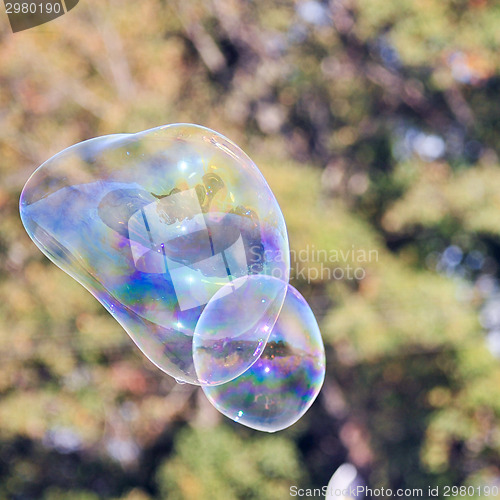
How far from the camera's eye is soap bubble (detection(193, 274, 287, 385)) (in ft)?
6.86

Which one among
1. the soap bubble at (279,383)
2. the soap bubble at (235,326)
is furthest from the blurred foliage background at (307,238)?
the soap bubble at (235,326)

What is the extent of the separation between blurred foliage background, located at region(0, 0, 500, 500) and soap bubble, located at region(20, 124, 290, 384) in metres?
3.43

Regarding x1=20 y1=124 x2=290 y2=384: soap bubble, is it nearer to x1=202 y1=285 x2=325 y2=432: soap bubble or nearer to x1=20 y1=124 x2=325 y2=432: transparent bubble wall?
x1=20 y1=124 x2=325 y2=432: transparent bubble wall

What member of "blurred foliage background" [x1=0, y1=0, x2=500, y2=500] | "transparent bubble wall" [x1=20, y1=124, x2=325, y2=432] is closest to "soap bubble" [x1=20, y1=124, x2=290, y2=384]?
"transparent bubble wall" [x1=20, y1=124, x2=325, y2=432]

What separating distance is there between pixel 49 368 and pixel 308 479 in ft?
7.50

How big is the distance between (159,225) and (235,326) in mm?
359

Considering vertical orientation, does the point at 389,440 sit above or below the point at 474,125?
below

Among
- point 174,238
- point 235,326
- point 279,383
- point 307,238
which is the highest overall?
point 174,238

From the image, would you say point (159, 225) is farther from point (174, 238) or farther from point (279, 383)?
point (279, 383)

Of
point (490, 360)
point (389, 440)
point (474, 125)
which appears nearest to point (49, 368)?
point (389, 440)

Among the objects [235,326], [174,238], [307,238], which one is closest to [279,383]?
[235,326]

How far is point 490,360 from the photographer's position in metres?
5.45

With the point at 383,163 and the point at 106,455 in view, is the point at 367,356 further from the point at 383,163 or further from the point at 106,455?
the point at 106,455

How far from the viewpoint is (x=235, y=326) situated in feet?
6.98
